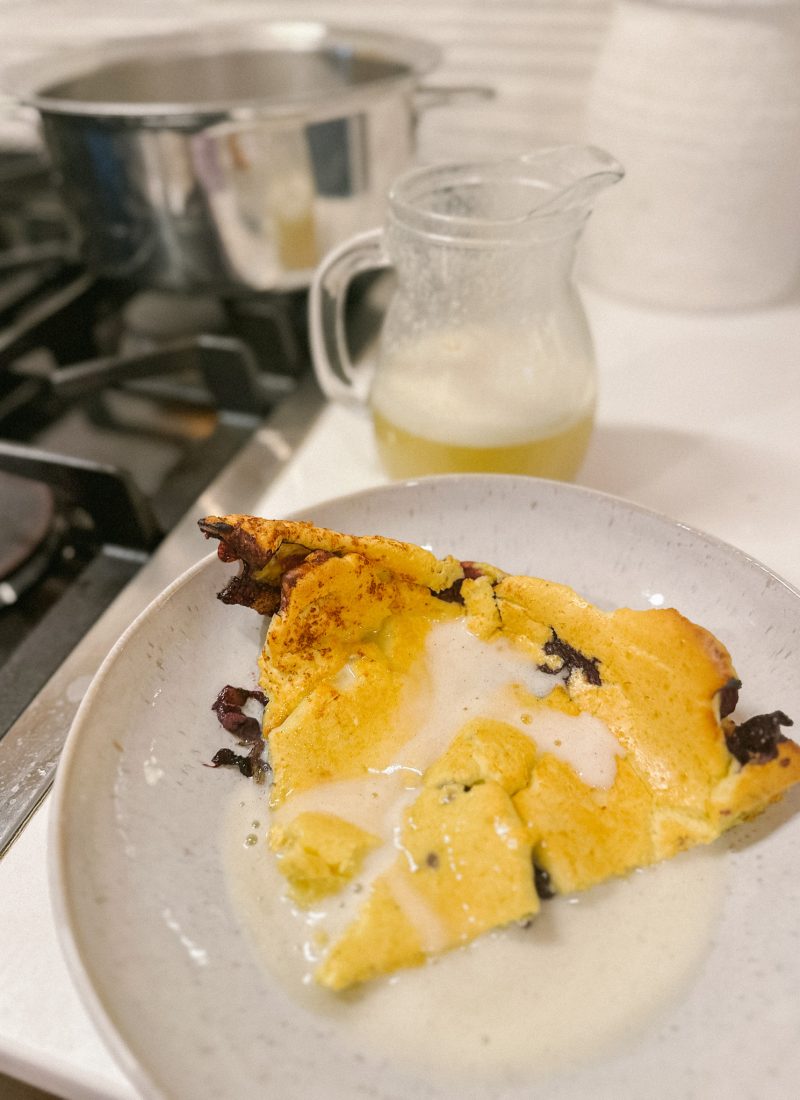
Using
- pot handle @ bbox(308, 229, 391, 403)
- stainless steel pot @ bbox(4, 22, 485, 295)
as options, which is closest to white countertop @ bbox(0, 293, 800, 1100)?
pot handle @ bbox(308, 229, 391, 403)

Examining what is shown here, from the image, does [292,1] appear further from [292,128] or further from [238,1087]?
[238,1087]

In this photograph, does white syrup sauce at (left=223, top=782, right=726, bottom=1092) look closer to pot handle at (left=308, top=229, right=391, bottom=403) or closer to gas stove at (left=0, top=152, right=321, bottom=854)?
gas stove at (left=0, top=152, right=321, bottom=854)

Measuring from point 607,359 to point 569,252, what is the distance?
0.27 m

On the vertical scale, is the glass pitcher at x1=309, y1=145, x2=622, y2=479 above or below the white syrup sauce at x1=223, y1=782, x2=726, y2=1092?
above

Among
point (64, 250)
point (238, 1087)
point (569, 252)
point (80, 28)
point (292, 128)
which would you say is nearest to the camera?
point (238, 1087)

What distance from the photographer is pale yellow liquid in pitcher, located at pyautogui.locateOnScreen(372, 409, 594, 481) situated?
50cm

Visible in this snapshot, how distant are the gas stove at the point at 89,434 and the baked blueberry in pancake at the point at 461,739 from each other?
0.51ft

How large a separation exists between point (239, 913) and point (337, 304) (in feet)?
1.37

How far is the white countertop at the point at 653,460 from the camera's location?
12.7 inches

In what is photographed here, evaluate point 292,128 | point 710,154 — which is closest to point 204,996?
point 292,128

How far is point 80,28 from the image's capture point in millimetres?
1014

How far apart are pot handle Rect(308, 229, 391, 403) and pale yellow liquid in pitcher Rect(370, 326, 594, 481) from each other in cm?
8

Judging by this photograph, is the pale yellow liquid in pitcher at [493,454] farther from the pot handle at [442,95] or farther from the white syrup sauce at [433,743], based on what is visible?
the pot handle at [442,95]

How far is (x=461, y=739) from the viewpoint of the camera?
1.17 ft
